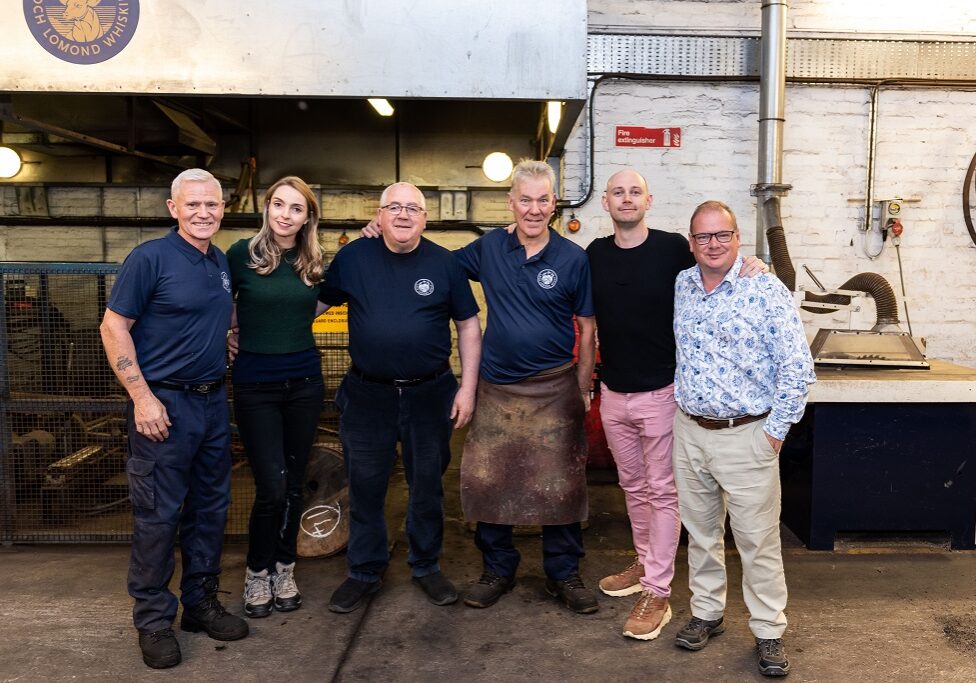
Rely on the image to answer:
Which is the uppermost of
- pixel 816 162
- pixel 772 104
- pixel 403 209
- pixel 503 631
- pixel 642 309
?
pixel 772 104

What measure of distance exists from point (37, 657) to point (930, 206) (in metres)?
6.27

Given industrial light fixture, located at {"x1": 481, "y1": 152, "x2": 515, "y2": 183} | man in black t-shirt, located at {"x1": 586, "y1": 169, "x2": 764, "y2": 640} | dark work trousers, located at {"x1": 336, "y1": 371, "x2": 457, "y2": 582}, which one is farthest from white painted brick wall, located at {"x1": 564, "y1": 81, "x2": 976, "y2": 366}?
dark work trousers, located at {"x1": 336, "y1": 371, "x2": 457, "y2": 582}

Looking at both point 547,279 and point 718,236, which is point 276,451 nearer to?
point 547,279

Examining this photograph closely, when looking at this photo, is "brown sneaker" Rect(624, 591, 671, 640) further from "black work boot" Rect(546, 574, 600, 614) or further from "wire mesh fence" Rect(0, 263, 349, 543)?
"wire mesh fence" Rect(0, 263, 349, 543)

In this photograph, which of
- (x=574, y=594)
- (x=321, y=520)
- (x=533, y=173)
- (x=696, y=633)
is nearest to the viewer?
(x=696, y=633)

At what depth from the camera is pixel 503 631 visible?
3273 millimetres

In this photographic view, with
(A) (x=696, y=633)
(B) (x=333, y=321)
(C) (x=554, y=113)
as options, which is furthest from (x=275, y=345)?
(C) (x=554, y=113)

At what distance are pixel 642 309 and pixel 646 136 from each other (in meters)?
2.99

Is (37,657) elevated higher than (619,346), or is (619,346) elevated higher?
(619,346)

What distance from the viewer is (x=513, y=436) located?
3.47 meters

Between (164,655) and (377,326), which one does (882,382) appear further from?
(164,655)

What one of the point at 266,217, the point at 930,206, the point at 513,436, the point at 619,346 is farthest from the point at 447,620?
the point at 930,206

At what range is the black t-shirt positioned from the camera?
326 cm

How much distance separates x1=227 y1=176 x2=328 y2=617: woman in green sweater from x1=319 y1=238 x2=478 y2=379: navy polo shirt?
0.17 m
